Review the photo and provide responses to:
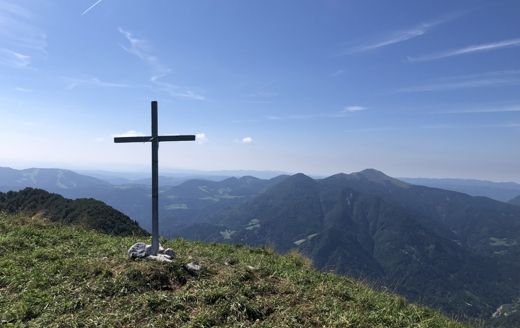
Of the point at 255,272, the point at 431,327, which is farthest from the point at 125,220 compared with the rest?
the point at 431,327

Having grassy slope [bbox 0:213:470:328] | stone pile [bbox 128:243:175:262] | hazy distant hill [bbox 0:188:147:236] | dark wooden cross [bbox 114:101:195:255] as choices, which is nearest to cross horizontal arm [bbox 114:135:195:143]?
dark wooden cross [bbox 114:101:195:255]

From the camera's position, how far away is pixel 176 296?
9.55 m

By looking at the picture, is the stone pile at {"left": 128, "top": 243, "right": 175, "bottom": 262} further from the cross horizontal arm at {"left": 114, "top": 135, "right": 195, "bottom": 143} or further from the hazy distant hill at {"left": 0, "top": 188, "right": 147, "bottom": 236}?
the hazy distant hill at {"left": 0, "top": 188, "right": 147, "bottom": 236}

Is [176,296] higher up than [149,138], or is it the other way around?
[149,138]

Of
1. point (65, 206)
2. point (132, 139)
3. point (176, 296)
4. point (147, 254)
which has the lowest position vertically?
point (65, 206)

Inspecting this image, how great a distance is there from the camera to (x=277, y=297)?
10.1m

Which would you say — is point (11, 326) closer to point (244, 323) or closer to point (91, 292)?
point (91, 292)

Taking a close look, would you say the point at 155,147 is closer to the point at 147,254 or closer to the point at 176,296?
the point at 147,254

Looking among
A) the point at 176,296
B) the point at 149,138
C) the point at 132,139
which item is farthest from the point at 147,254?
the point at 132,139

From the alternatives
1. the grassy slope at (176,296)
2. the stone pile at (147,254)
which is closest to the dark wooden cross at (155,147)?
the stone pile at (147,254)

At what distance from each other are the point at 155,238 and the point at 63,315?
410 cm

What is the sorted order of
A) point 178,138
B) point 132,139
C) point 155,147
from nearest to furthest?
point 178,138 → point 155,147 → point 132,139

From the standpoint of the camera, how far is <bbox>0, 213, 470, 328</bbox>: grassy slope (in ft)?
28.5

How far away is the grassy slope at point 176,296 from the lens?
8695 millimetres
